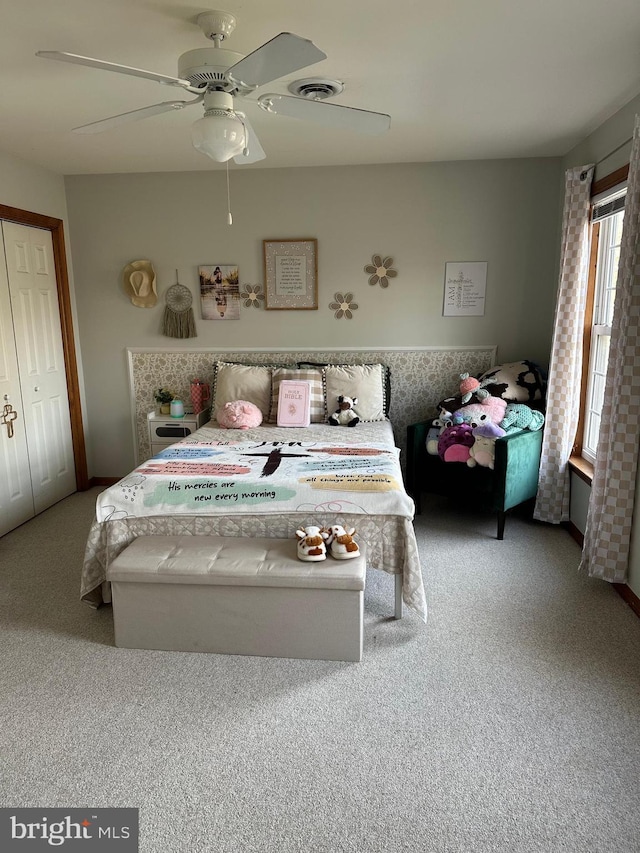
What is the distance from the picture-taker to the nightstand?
437cm

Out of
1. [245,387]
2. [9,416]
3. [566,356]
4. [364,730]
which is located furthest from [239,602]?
[566,356]

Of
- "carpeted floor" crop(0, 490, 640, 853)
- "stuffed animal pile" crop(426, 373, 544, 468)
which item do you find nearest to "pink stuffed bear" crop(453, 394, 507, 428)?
"stuffed animal pile" crop(426, 373, 544, 468)

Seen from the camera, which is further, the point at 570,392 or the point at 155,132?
the point at 570,392

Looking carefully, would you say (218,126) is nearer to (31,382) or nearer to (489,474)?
(489,474)

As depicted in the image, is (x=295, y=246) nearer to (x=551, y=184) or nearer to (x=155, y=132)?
(x=155, y=132)

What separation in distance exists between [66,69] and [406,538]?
2.48 meters

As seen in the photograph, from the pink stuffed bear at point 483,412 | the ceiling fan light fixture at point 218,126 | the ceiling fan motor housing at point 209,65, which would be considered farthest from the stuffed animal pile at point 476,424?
the ceiling fan motor housing at point 209,65

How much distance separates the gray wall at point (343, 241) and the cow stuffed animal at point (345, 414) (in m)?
0.59

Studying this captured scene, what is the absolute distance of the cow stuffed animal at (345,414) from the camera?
13.3 ft

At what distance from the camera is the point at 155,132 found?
3.35 meters

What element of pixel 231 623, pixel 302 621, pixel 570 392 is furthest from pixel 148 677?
pixel 570 392

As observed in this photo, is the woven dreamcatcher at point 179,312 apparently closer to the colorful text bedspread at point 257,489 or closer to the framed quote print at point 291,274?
the framed quote print at point 291,274

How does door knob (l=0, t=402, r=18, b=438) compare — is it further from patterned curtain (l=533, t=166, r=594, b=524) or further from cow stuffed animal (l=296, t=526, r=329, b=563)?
patterned curtain (l=533, t=166, r=594, b=524)

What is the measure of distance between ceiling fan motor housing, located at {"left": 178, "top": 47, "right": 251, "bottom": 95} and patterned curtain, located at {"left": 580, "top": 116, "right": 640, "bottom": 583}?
5.92 feet
